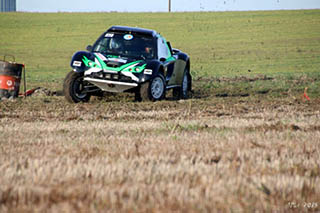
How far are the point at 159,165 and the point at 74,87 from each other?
8472mm

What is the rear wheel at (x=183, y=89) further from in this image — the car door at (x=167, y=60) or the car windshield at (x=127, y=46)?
the car windshield at (x=127, y=46)

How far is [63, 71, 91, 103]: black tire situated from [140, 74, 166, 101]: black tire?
1.47m

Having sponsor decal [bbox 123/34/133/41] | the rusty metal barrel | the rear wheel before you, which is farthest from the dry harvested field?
the rear wheel

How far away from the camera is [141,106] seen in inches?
465

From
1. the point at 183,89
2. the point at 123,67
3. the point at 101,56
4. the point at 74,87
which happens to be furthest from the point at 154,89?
the point at 183,89

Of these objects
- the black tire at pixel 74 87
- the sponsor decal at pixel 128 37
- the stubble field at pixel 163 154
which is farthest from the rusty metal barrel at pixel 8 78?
the sponsor decal at pixel 128 37

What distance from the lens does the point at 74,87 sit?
12648 millimetres

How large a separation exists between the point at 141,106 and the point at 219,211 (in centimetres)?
870

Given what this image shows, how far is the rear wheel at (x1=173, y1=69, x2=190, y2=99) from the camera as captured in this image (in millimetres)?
14609

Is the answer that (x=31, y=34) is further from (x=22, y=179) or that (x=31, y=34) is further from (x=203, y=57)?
(x=22, y=179)

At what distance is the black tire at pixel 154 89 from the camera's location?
1244 centimetres

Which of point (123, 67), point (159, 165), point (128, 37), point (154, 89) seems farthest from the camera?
point (128, 37)

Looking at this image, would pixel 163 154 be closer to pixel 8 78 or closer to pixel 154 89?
pixel 154 89

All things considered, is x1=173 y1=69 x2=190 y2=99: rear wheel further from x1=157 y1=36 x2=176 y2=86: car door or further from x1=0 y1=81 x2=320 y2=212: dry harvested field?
x1=0 y1=81 x2=320 y2=212: dry harvested field
